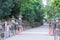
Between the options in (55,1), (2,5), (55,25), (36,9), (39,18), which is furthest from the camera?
(39,18)

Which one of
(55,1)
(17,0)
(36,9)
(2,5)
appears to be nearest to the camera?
(2,5)

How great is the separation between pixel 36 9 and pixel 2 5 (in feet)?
135

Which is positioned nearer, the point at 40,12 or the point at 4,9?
the point at 4,9

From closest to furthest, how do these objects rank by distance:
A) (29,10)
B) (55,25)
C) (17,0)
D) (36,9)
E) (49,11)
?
(55,25) → (17,0) → (49,11) → (29,10) → (36,9)

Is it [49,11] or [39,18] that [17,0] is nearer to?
[49,11]

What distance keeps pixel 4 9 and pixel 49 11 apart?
1853 cm

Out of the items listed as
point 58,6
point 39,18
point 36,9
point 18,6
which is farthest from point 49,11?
point 39,18

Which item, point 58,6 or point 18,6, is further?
point 18,6

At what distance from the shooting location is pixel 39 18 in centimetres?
8269

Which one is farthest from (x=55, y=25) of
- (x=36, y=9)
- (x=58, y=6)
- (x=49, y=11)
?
(x=36, y=9)

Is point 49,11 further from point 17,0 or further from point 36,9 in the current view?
point 36,9

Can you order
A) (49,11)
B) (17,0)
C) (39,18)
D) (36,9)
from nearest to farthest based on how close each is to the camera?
(17,0) < (49,11) < (36,9) < (39,18)

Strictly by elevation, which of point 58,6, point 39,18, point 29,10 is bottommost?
point 39,18

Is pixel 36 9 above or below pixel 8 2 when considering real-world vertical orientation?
below
